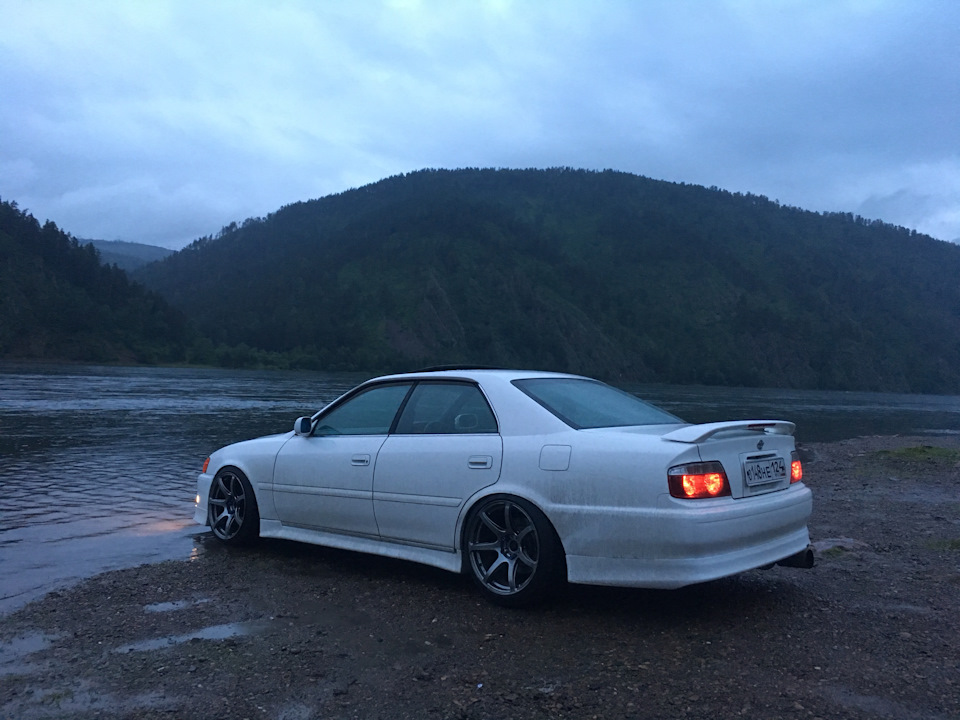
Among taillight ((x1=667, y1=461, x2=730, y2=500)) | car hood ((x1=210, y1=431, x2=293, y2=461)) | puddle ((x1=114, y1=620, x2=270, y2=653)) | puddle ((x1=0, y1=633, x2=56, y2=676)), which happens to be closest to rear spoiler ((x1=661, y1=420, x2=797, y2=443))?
taillight ((x1=667, y1=461, x2=730, y2=500))

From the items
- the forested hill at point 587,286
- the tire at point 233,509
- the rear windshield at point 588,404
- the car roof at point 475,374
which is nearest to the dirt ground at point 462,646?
the tire at point 233,509

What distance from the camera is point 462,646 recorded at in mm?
4215

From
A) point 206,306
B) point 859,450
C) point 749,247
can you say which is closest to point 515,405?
point 859,450

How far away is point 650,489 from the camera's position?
4328 millimetres

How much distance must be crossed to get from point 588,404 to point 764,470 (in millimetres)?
1134

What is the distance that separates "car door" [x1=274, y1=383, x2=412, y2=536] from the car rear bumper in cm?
167

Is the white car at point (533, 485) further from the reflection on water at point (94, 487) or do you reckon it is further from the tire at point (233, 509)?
the reflection on water at point (94, 487)

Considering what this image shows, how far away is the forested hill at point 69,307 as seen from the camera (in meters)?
93.1

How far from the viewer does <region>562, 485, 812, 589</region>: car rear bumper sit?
4.27 m

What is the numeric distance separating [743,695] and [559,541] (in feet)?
4.45

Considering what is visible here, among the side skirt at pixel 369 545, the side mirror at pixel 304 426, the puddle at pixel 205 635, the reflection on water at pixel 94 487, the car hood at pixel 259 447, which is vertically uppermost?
the side mirror at pixel 304 426

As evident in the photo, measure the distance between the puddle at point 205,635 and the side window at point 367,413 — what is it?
1.61m

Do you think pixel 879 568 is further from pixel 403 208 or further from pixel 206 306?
pixel 403 208

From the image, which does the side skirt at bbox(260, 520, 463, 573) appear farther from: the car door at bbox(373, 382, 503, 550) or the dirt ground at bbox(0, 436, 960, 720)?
the dirt ground at bbox(0, 436, 960, 720)
